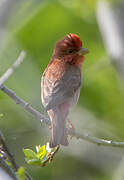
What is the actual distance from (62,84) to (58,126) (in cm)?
88

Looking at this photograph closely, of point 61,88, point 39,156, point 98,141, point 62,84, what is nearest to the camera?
point 39,156

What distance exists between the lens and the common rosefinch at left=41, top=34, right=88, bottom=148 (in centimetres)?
548

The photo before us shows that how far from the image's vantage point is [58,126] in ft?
17.9

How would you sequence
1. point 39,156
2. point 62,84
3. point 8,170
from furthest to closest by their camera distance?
point 62,84 → point 39,156 → point 8,170

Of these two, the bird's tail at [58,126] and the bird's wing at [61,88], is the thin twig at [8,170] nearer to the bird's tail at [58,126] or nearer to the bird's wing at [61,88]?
the bird's tail at [58,126]

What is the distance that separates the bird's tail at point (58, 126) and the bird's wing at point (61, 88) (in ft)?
0.37

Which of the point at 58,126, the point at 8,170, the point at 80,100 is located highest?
the point at 8,170

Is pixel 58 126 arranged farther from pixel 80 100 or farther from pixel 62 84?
pixel 80 100

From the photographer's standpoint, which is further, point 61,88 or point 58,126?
point 61,88

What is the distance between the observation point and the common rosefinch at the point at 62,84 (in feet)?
18.0

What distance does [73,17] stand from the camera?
11656 millimetres

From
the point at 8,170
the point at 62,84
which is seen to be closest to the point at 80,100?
the point at 62,84

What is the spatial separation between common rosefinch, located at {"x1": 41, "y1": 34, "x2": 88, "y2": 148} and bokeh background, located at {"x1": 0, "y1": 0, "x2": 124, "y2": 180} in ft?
3.21

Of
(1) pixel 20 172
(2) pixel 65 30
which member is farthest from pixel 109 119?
(1) pixel 20 172
